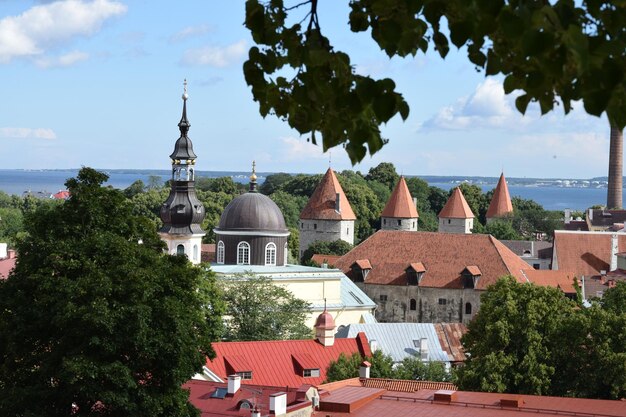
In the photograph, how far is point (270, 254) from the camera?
6019cm

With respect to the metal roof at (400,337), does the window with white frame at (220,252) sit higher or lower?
higher

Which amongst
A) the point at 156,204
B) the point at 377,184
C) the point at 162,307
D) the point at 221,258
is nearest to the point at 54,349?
the point at 162,307

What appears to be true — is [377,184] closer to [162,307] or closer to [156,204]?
[156,204]

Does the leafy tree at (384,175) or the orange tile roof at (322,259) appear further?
the leafy tree at (384,175)

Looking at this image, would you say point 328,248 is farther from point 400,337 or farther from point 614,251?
point 400,337

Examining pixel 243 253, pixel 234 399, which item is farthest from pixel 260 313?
pixel 234 399

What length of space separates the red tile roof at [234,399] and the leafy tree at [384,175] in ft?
322

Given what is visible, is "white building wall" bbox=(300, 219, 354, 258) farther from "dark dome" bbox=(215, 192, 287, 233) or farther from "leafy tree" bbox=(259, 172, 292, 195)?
"leafy tree" bbox=(259, 172, 292, 195)

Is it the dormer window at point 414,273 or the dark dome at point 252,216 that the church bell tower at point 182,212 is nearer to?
the dark dome at point 252,216

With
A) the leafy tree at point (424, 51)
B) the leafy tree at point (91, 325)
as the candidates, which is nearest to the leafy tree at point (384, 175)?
the leafy tree at point (91, 325)

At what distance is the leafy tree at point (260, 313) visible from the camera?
47406mm

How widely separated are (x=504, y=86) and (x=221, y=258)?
56163 mm

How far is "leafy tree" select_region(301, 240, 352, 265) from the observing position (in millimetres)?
82375

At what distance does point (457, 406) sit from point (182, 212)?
3333 centimetres
